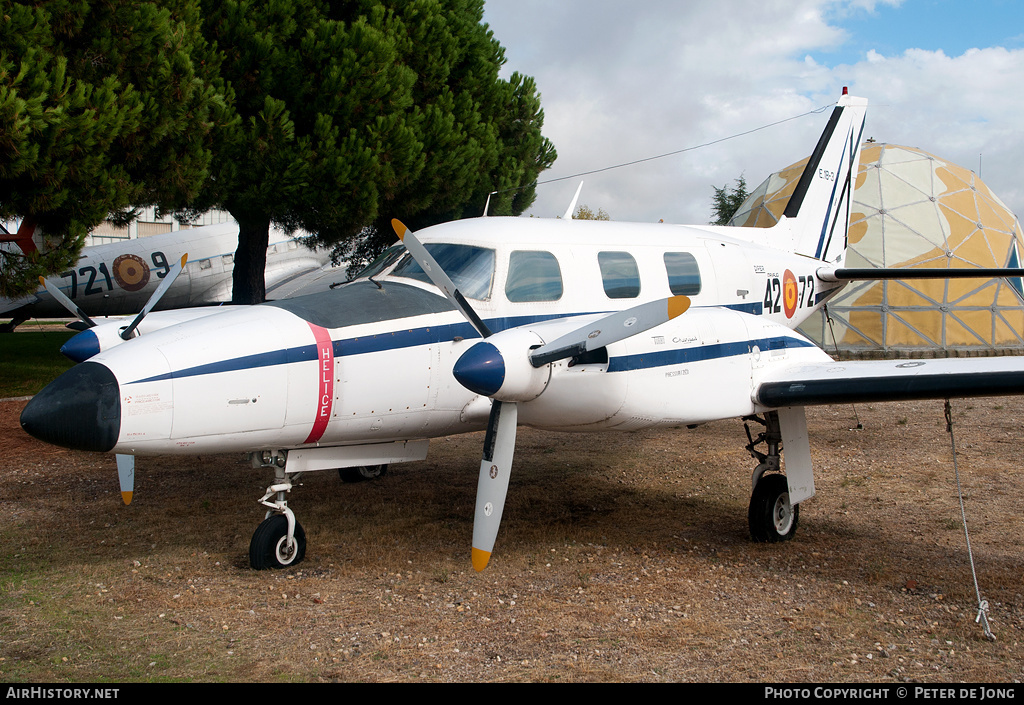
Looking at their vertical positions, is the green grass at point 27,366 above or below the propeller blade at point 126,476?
above

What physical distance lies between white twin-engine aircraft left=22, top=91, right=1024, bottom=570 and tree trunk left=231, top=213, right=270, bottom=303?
9.77 metres

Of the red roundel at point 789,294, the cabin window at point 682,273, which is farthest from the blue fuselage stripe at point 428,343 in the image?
the red roundel at point 789,294

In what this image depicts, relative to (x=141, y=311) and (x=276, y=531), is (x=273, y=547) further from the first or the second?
(x=141, y=311)

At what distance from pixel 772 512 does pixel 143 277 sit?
20744 millimetres

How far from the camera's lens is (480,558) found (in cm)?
551

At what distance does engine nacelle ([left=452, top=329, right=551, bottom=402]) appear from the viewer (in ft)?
17.1

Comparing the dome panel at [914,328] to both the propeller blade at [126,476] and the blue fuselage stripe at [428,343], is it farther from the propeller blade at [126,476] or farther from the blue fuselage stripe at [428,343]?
the propeller blade at [126,476]

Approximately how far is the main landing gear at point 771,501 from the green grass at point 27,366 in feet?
40.8

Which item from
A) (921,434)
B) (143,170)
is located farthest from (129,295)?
(921,434)

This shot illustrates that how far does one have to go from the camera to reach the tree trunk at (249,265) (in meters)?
15.8

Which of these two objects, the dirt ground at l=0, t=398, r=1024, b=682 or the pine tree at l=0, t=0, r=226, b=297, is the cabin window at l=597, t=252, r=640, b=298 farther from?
the pine tree at l=0, t=0, r=226, b=297

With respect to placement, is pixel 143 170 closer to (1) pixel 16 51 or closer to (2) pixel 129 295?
(1) pixel 16 51

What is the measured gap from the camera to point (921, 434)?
12.2 meters

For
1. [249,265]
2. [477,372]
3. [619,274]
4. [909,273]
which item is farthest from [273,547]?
[249,265]
